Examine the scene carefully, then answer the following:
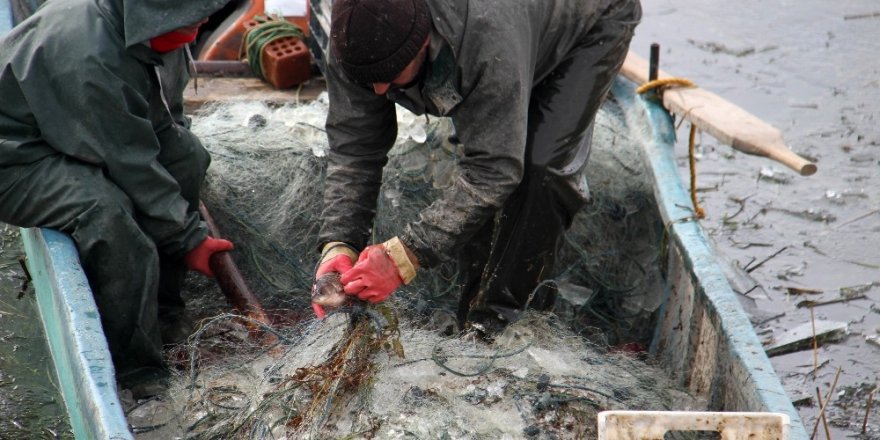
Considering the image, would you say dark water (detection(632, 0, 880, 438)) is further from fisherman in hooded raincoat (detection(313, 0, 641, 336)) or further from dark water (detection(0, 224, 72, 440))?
dark water (detection(0, 224, 72, 440))

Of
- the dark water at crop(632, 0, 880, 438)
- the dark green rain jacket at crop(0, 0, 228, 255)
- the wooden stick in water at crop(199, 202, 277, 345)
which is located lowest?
the dark water at crop(632, 0, 880, 438)

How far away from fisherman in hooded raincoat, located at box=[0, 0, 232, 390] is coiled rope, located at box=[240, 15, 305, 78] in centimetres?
211

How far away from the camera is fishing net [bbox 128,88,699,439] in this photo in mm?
3408

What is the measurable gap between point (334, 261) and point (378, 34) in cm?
90

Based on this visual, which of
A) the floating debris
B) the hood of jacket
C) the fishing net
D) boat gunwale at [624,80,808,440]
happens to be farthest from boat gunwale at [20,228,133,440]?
the floating debris

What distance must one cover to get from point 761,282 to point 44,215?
4274 mm

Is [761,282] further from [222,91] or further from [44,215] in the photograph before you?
[44,215]

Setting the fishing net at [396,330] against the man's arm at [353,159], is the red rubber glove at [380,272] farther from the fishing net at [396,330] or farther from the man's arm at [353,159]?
the man's arm at [353,159]

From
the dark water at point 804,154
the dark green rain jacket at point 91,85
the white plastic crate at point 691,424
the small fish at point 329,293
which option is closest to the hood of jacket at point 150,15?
the dark green rain jacket at point 91,85

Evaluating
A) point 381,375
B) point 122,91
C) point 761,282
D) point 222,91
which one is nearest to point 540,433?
point 381,375

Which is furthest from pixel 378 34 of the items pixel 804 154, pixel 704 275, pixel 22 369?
pixel 804 154

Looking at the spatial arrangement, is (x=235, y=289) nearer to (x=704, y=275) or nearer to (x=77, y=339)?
(x=77, y=339)

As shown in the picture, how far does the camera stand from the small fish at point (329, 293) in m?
3.41

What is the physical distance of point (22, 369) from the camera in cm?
533
